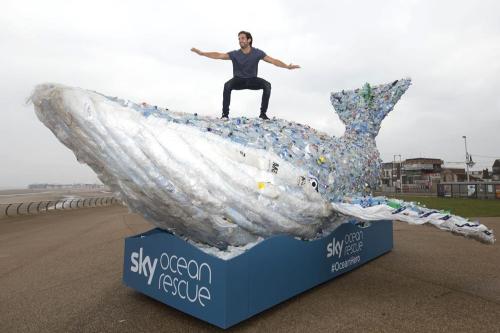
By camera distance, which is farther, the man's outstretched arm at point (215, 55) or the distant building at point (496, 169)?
the distant building at point (496, 169)

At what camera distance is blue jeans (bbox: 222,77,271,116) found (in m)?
3.72

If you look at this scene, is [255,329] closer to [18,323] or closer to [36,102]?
[18,323]

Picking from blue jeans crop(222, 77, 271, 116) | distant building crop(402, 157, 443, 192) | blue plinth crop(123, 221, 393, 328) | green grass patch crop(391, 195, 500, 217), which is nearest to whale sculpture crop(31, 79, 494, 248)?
blue plinth crop(123, 221, 393, 328)

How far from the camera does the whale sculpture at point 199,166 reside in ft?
7.15

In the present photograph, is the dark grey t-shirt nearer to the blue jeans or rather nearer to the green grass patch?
the blue jeans

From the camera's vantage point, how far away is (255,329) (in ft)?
8.88

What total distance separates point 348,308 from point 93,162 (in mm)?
2657

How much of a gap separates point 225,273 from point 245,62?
7.75 ft

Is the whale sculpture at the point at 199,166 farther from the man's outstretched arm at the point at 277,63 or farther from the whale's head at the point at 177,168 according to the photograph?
the man's outstretched arm at the point at 277,63

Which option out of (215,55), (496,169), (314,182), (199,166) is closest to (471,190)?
(496,169)

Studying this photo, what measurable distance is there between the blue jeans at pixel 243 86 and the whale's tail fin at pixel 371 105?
1.99m

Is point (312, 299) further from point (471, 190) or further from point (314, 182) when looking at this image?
point (471, 190)

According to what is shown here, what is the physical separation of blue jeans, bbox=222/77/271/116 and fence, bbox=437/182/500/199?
20.8 metres

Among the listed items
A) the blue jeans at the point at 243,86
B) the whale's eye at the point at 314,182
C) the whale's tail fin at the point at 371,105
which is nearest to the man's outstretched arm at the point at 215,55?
the blue jeans at the point at 243,86
